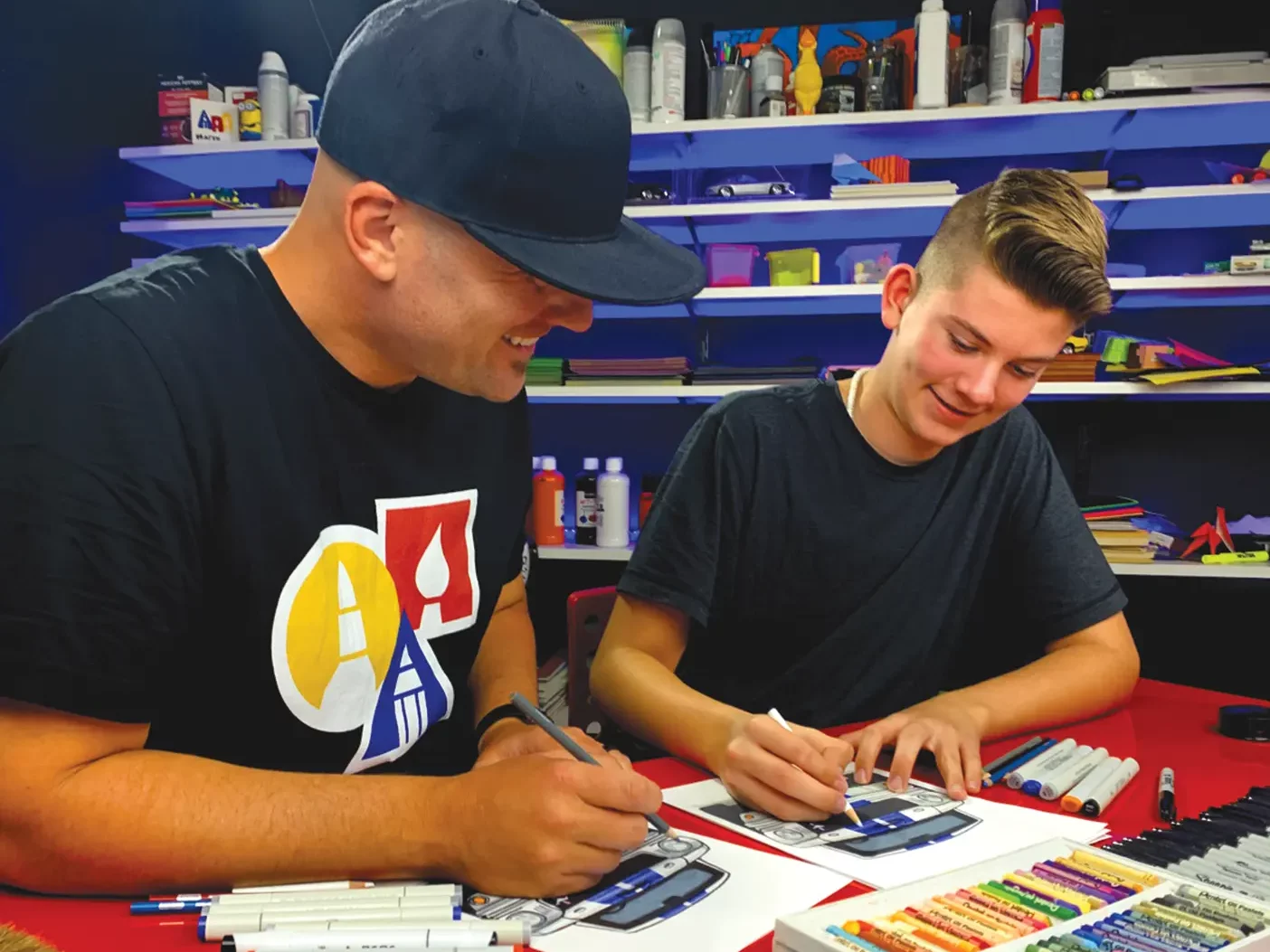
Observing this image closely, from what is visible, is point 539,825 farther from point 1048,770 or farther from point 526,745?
point 1048,770

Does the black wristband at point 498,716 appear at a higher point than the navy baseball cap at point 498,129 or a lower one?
lower

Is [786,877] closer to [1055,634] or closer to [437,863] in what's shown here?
[437,863]

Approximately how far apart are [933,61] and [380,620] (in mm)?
2543

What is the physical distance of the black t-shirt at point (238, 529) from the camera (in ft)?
2.35

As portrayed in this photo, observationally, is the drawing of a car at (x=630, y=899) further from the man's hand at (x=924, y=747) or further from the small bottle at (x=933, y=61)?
the small bottle at (x=933, y=61)

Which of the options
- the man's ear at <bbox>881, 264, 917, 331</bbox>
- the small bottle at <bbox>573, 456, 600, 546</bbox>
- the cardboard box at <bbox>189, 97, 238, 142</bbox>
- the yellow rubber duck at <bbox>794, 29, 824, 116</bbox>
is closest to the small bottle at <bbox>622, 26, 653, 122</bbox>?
the yellow rubber duck at <bbox>794, 29, 824, 116</bbox>

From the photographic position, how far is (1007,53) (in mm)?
2824

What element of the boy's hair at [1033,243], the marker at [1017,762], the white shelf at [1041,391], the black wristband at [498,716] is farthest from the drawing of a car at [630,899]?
the white shelf at [1041,391]

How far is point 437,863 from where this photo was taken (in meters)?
0.76

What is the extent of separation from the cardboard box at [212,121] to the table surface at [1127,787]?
9.30 ft

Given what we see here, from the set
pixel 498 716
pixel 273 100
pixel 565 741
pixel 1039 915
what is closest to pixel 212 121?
pixel 273 100

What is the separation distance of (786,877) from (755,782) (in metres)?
0.16

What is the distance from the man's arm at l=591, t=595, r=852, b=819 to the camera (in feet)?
3.16

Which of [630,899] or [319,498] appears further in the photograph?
[319,498]
